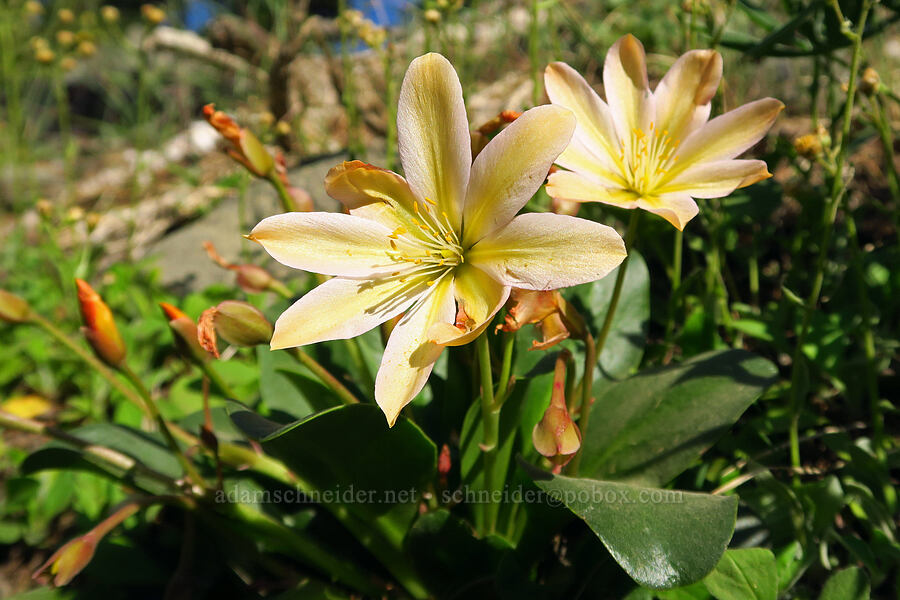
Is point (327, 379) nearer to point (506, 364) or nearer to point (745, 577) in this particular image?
point (506, 364)

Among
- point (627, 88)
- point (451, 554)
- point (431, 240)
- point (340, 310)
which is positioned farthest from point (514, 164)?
point (451, 554)

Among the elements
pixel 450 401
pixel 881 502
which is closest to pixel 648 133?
pixel 450 401

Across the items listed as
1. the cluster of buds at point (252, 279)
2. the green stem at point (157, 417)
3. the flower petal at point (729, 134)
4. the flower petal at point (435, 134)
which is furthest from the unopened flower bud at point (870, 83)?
the green stem at point (157, 417)

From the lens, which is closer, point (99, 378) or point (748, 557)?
point (748, 557)

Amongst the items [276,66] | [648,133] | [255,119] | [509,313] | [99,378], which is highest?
[648,133]

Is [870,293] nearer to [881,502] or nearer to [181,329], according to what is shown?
[881,502]

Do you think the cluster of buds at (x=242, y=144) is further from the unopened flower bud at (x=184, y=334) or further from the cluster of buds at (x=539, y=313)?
the cluster of buds at (x=539, y=313)

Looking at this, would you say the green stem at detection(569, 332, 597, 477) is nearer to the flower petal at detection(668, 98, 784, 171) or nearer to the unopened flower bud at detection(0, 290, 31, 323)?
the flower petal at detection(668, 98, 784, 171)
